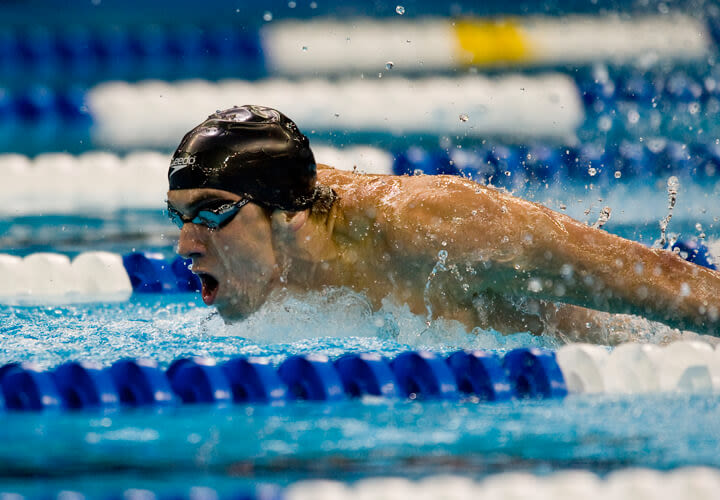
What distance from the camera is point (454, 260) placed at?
2.09 metres

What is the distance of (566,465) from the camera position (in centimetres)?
165

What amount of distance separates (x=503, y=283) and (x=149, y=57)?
4006 mm

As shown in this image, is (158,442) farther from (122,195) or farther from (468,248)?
(122,195)

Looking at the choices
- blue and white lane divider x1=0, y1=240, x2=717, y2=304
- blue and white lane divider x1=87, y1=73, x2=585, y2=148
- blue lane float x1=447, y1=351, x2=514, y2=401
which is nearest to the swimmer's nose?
blue lane float x1=447, y1=351, x2=514, y2=401

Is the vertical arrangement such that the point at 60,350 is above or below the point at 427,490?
below

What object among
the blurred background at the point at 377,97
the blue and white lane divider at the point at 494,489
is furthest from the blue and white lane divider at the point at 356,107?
the blue and white lane divider at the point at 494,489

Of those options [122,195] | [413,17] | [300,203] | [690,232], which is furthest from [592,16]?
[300,203]

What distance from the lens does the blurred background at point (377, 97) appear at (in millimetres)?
4359

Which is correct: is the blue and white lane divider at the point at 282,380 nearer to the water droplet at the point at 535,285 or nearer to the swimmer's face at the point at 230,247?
the water droplet at the point at 535,285

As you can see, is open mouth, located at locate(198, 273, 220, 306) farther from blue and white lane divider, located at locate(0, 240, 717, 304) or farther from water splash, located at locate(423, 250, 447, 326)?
blue and white lane divider, located at locate(0, 240, 717, 304)

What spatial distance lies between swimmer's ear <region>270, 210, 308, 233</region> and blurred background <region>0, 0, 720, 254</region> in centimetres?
175

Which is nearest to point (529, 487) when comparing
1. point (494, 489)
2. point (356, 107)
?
point (494, 489)

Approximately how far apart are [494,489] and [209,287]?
1052 mm

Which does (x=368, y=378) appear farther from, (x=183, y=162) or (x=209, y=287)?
(x=183, y=162)
